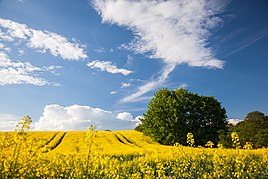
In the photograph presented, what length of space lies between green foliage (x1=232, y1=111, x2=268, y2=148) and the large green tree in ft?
11.9

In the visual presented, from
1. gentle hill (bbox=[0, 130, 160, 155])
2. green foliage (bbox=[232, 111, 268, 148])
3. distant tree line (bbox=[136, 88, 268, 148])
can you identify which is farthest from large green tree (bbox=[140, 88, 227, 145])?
green foliage (bbox=[232, 111, 268, 148])

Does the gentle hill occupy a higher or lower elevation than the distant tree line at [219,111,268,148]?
lower

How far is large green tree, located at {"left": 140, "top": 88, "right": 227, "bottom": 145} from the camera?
38.4 m

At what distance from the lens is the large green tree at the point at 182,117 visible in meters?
38.4

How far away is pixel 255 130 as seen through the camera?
3878 cm

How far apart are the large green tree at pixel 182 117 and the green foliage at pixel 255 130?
3641 mm

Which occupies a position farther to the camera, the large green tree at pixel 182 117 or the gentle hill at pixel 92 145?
the large green tree at pixel 182 117

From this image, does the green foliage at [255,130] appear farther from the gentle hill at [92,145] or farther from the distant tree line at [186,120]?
the gentle hill at [92,145]

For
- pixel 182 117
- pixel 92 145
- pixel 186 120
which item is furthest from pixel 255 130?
pixel 92 145

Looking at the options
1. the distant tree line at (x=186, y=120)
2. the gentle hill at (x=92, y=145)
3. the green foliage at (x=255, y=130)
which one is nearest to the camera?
the gentle hill at (x=92, y=145)

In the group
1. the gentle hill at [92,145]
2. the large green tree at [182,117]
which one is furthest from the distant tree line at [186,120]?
the gentle hill at [92,145]

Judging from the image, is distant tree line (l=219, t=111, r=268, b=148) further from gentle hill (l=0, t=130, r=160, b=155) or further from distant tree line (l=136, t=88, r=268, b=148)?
gentle hill (l=0, t=130, r=160, b=155)

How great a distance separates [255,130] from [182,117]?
1108cm

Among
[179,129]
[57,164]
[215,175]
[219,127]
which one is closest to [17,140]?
[57,164]
